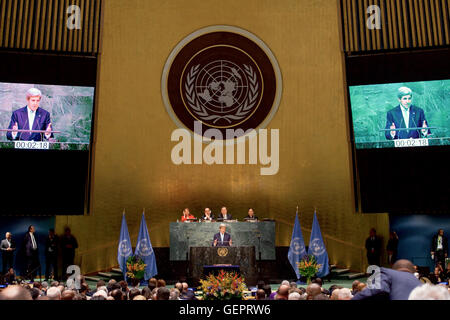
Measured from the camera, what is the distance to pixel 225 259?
8.38m

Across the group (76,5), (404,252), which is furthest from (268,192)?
(76,5)

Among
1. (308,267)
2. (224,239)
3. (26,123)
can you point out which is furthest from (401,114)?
(26,123)

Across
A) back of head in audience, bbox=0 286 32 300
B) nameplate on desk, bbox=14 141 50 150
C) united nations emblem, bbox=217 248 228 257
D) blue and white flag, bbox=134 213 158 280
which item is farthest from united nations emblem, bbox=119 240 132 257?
back of head in audience, bbox=0 286 32 300

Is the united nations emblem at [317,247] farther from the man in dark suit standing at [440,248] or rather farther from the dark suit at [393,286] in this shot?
the dark suit at [393,286]

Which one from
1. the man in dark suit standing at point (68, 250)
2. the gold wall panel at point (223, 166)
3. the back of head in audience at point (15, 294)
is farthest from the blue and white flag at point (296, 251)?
the back of head in audience at point (15, 294)

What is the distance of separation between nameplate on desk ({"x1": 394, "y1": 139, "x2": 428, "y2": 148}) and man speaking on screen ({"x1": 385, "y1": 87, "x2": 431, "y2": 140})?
0.29 ft

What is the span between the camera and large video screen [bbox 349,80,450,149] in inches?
404

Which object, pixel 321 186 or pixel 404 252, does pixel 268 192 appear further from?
pixel 404 252

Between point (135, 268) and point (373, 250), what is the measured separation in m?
5.22

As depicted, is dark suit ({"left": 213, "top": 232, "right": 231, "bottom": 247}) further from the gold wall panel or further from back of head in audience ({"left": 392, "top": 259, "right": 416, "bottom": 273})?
back of head in audience ({"left": 392, "top": 259, "right": 416, "bottom": 273})

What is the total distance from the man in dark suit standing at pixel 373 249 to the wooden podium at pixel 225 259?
300 centimetres

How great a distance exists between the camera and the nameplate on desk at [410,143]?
404 inches

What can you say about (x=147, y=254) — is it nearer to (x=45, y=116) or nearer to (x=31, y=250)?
(x=31, y=250)

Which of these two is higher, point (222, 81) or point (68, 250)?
point (222, 81)
